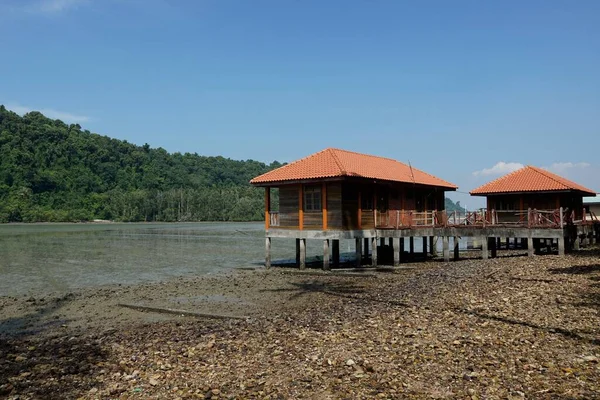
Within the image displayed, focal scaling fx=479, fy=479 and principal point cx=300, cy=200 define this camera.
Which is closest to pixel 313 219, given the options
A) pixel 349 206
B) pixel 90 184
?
pixel 349 206

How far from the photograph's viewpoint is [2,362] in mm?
10344

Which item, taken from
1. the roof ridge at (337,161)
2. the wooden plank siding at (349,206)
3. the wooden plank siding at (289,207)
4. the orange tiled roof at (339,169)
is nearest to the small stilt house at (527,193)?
the orange tiled roof at (339,169)

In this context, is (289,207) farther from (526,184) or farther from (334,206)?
(526,184)

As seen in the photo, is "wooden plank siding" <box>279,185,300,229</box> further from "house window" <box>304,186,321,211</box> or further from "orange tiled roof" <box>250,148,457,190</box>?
"orange tiled roof" <box>250,148,457,190</box>

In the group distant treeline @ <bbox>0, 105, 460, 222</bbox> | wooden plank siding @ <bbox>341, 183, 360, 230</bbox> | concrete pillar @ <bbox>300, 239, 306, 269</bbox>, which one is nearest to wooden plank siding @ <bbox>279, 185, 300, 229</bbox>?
concrete pillar @ <bbox>300, 239, 306, 269</bbox>

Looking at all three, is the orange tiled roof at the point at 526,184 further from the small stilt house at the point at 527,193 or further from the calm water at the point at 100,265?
the calm water at the point at 100,265

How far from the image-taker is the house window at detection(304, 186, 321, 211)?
26033 mm

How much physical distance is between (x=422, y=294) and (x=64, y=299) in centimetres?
1428

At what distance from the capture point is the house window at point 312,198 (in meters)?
26.0

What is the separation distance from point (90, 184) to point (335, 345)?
150m

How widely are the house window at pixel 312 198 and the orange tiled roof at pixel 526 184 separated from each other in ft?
38.2

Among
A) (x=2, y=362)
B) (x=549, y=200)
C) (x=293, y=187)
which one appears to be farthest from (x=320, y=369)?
(x=549, y=200)

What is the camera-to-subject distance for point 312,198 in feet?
86.3

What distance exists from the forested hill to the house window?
11633 centimetres
